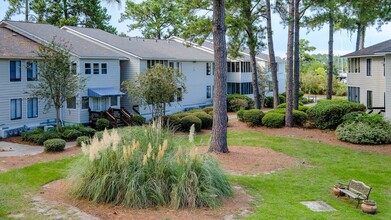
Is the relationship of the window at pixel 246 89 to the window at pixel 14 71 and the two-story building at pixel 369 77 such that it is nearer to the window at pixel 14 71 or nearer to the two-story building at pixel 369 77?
the two-story building at pixel 369 77

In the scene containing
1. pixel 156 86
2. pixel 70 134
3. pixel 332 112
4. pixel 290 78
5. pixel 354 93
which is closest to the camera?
pixel 70 134

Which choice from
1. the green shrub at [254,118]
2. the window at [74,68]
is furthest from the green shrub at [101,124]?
the green shrub at [254,118]

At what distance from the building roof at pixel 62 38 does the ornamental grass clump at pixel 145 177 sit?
17880 mm

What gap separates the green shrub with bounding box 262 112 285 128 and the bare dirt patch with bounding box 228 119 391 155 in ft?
0.97

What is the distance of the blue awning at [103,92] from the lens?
2695cm

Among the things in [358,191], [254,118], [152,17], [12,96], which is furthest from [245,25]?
[152,17]

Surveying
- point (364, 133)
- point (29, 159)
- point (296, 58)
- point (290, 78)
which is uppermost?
point (296, 58)

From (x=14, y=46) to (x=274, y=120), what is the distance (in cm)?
1676

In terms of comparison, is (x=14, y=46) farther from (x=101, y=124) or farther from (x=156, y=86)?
(x=156, y=86)

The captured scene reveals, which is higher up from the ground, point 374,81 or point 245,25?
point 245,25

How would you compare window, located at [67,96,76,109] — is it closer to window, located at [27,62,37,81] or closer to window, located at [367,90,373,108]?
window, located at [27,62,37,81]

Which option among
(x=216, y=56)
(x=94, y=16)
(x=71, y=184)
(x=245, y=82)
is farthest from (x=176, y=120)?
(x=94, y=16)

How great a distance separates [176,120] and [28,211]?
54.5ft

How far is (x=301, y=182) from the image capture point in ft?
38.3
